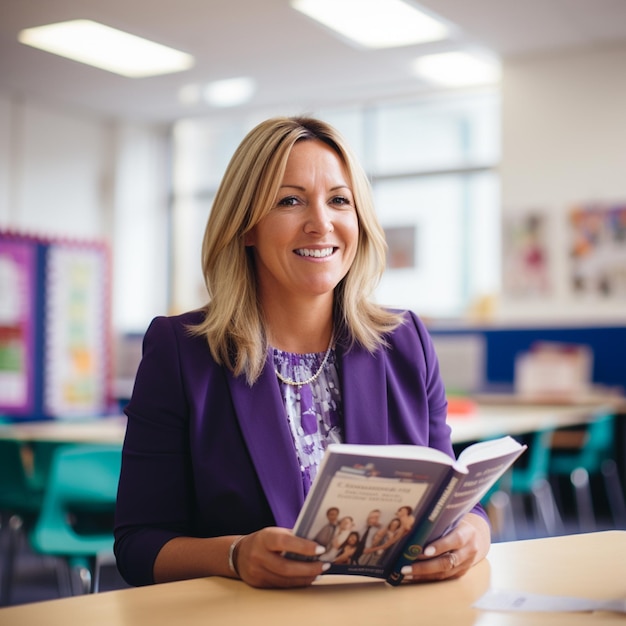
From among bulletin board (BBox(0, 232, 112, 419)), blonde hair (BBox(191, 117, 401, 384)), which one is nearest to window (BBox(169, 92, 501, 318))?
bulletin board (BBox(0, 232, 112, 419))

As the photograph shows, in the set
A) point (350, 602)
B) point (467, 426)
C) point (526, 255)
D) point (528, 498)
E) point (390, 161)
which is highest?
point (390, 161)

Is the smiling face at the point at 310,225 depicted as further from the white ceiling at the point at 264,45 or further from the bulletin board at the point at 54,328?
the bulletin board at the point at 54,328

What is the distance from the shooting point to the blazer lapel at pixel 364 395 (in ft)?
6.07

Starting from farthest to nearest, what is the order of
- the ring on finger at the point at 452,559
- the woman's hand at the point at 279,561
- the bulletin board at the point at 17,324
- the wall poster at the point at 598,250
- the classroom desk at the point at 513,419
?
the bulletin board at the point at 17,324 < the wall poster at the point at 598,250 < the classroom desk at the point at 513,419 < the ring on finger at the point at 452,559 < the woman's hand at the point at 279,561

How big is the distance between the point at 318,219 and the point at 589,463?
4.61m

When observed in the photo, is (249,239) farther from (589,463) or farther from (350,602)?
(589,463)

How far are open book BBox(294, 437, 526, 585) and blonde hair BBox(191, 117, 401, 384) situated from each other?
47cm

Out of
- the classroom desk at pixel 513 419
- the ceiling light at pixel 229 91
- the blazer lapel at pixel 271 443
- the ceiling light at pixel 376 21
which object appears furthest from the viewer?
the ceiling light at pixel 229 91

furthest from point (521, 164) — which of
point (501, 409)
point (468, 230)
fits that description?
point (501, 409)

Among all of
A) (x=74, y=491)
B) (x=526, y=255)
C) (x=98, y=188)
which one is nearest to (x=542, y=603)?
(x=74, y=491)

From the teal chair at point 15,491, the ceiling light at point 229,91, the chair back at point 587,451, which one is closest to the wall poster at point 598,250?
the chair back at point 587,451

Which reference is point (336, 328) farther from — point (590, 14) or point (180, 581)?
point (590, 14)

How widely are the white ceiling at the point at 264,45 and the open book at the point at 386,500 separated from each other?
17.7 ft

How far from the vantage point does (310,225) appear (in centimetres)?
191
